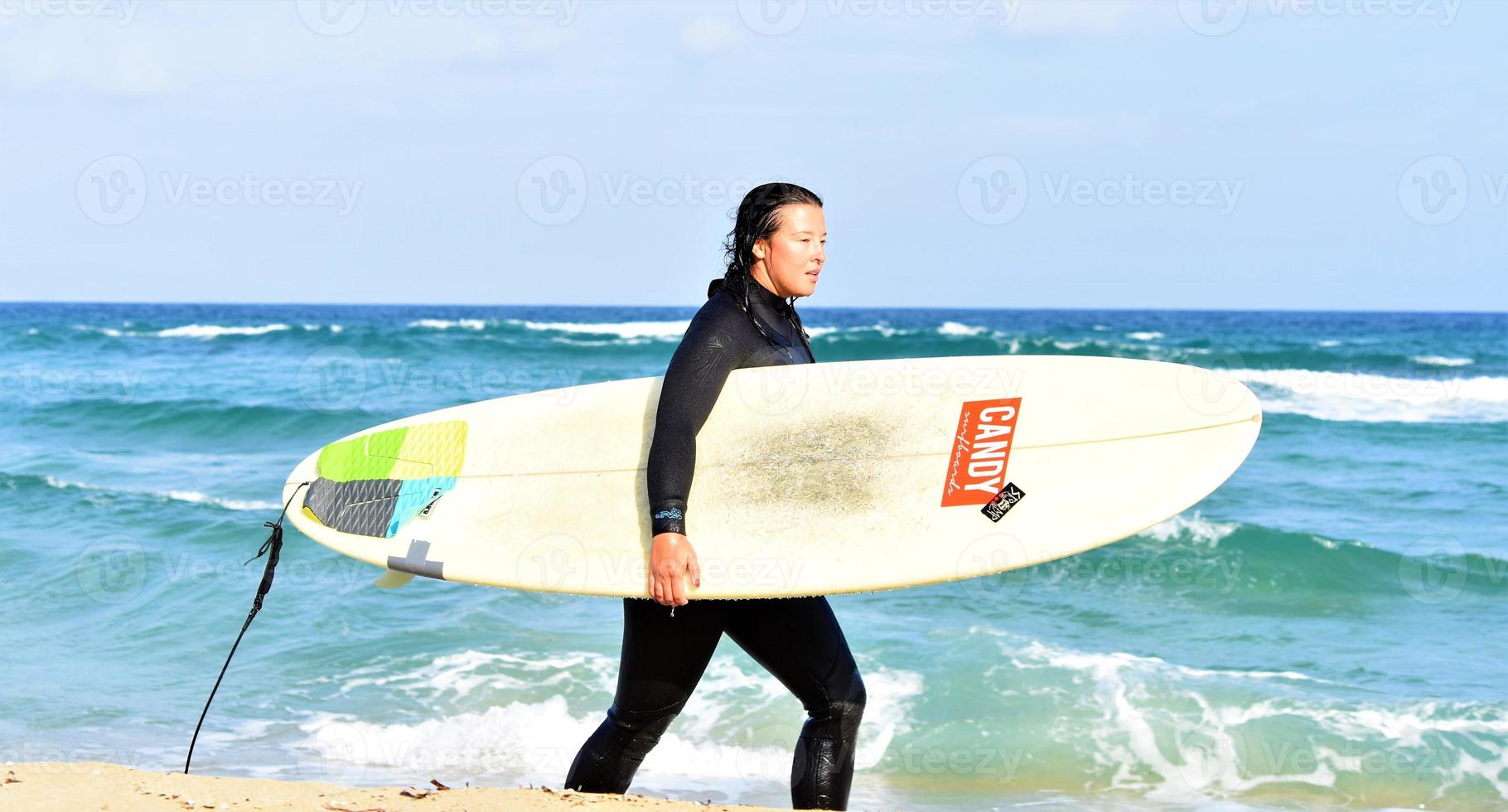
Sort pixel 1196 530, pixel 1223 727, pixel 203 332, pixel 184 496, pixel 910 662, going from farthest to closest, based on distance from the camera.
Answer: pixel 203 332 < pixel 184 496 < pixel 1196 530 < pixel 910 662 < pixel 1223 727

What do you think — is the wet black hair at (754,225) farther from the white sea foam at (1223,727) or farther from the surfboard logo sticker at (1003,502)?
the white sea foam at (1223,727)

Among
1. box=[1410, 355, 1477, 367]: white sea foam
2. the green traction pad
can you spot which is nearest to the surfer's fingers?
the green traction pad

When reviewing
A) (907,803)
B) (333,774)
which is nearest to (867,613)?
(907,803)

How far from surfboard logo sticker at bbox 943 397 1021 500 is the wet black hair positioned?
0.56 m

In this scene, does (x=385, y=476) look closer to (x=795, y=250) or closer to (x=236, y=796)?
(x=236, y=796)

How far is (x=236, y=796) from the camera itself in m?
2.52

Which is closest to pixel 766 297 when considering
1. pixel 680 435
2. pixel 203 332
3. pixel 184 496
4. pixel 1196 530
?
pixel 680 435

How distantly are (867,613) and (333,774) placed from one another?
2.87 meters

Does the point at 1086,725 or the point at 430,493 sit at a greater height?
the point at 430,493

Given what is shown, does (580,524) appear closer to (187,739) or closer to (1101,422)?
(1101,422)

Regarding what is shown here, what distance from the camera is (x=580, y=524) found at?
2.70m

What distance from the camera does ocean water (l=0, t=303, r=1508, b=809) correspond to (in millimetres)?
4277

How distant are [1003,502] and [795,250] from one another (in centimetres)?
76

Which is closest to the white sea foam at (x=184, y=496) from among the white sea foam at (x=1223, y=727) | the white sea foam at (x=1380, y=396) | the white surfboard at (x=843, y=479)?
the white sea foam at (x=1223, y=727)
